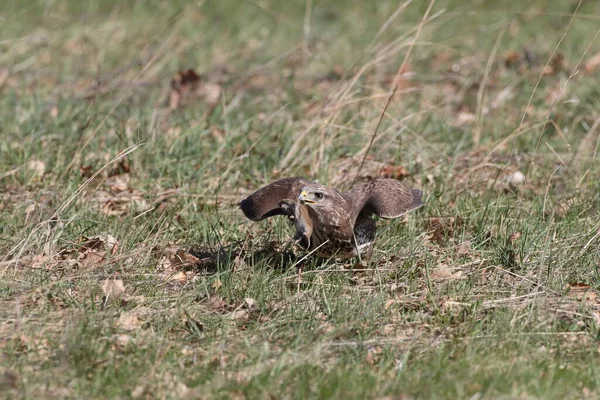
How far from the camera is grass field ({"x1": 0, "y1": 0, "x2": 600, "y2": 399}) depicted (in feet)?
13.3

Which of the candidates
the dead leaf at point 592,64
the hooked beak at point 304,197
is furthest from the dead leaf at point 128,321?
the dead leaf at point 592,64

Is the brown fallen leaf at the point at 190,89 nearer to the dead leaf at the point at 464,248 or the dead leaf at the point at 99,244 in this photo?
the dead leaf at the point at 99,244

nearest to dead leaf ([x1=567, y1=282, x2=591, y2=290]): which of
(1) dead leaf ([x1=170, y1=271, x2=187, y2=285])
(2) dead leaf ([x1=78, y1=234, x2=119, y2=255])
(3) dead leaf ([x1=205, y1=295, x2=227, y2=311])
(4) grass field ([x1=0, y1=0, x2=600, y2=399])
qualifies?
(4) grass field ([x1=0, y1=0, x2=600, y2=399])

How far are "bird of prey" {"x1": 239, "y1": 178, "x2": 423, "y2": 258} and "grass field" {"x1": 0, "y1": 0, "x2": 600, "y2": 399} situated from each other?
15 cm

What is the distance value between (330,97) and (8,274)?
2906 mm

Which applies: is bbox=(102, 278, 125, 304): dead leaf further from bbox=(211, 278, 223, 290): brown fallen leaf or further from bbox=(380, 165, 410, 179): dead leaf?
bbox=(380, 165, 410, 179): dead leaf

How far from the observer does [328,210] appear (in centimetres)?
500

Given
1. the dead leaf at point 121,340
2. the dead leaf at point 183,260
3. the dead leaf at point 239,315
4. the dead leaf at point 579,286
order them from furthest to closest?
1. the dead leaf at point 183,260
2. the dead leaf at point 579,286
3. the dead leaf at point 239,315
4. the dead leaf at point 121,340

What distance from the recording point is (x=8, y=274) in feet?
16.1

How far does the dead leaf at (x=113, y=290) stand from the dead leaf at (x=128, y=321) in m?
0.13

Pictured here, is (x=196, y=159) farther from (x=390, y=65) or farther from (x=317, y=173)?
(x=390, y=65)

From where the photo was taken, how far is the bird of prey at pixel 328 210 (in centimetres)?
501

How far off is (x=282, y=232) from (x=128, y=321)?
57.1 inches

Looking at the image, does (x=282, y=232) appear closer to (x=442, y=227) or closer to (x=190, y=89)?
(x=442, y=227)
